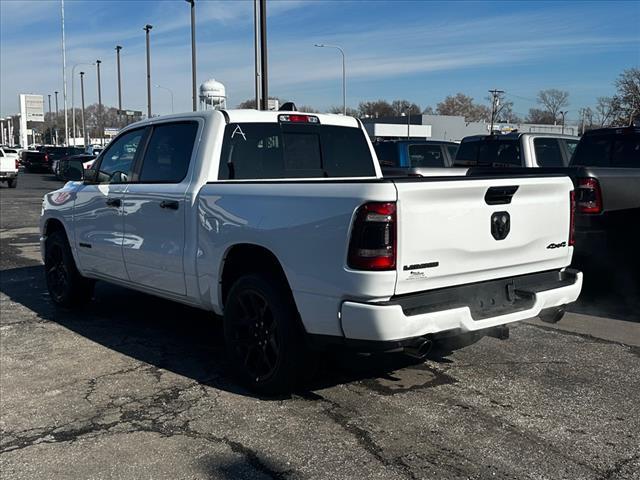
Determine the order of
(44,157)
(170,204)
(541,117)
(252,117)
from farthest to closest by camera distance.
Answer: (541,117) → (44,157) → (252,117) → (170,204)

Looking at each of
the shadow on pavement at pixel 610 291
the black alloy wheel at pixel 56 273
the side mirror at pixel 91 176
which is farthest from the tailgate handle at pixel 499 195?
the black alloy wheel at pixel 56 273

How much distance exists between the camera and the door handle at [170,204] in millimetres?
5094

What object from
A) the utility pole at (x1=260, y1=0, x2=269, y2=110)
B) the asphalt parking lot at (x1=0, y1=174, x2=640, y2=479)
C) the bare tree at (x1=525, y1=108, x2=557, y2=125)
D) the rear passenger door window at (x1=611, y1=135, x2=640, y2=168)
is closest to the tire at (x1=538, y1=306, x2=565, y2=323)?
the asphalt parking lot at (x1=0, y1=174, x2=640, y2=479)

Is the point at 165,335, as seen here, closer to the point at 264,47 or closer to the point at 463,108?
the point at 264,47

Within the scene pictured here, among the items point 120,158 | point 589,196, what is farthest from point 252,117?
point 589,196

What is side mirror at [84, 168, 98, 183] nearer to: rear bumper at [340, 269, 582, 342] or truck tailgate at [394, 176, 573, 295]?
rear bumper at [340, 269, 582, 342]

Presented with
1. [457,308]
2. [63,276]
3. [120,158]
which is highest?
[120,158]

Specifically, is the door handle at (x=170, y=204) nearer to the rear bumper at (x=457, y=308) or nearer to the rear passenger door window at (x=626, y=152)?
the rear bumper at (x=457, y=308)

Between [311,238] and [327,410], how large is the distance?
1.18 m

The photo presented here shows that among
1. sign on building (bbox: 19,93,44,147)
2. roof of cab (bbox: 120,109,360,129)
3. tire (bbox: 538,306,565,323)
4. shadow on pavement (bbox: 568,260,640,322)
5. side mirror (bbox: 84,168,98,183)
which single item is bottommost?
shadow on pavement (bbox: 568,260,640,322)

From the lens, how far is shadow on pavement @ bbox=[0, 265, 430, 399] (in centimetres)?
495

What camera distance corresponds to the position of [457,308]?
3.88m

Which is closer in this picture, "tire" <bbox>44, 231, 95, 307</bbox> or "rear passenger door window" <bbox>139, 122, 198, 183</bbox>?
"rear passenger door window" <bbox>139, 122, 198, 183</bbox>

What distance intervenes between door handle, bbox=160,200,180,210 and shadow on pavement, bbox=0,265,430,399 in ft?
4.19
